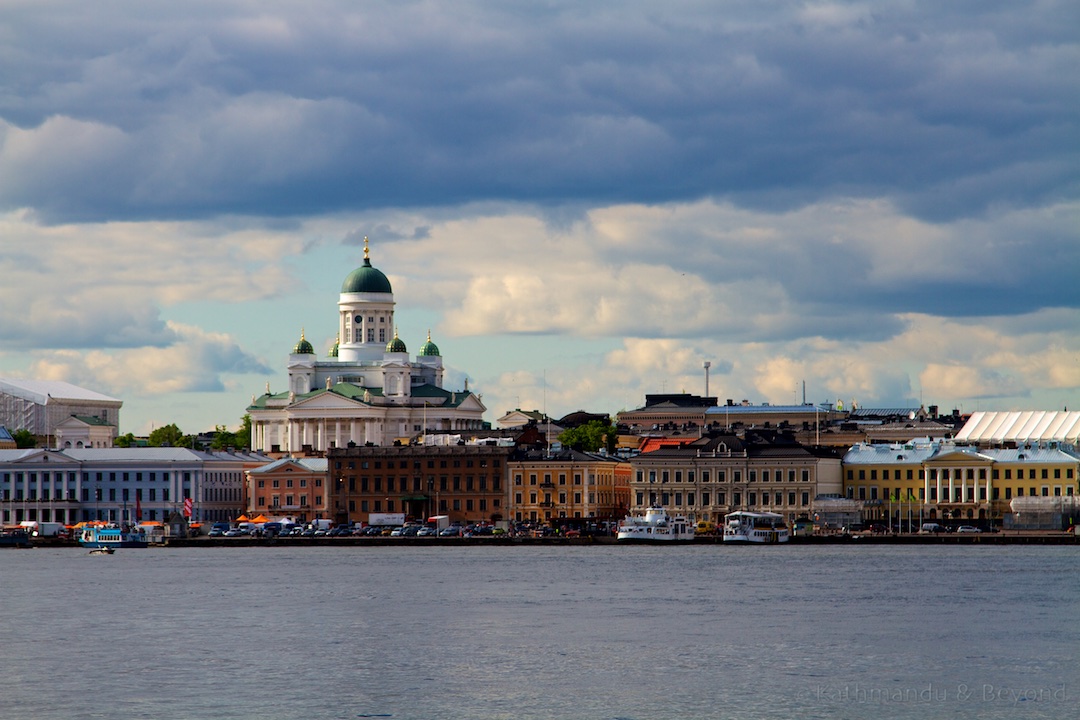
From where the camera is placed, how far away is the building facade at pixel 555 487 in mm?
128750

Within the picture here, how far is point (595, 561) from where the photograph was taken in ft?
305

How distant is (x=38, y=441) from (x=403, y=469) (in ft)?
173

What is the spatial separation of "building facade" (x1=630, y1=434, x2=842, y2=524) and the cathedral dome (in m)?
51.1

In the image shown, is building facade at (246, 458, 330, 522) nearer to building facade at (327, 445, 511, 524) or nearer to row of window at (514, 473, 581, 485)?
building facade at (327, 445, 511, 524)

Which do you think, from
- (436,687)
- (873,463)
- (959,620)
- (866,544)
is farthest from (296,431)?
(436,687)

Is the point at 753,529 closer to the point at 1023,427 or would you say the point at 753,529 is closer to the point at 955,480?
the point at 955,480

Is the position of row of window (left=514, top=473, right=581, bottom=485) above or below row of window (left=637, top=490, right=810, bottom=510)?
above

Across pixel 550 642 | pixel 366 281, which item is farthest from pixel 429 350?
pixel 550 642

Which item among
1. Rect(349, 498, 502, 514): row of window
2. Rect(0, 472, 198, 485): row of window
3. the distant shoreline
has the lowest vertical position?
the distant shoreline

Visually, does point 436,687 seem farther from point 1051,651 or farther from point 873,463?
point 873,463

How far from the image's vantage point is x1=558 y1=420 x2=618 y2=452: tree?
518 feet

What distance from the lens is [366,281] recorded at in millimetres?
173375

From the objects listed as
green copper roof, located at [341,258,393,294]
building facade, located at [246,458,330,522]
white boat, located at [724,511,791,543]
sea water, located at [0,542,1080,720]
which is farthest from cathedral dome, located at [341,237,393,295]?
sea water, located at [0,542,1080,720]

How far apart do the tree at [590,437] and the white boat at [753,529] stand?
36.0 metres
